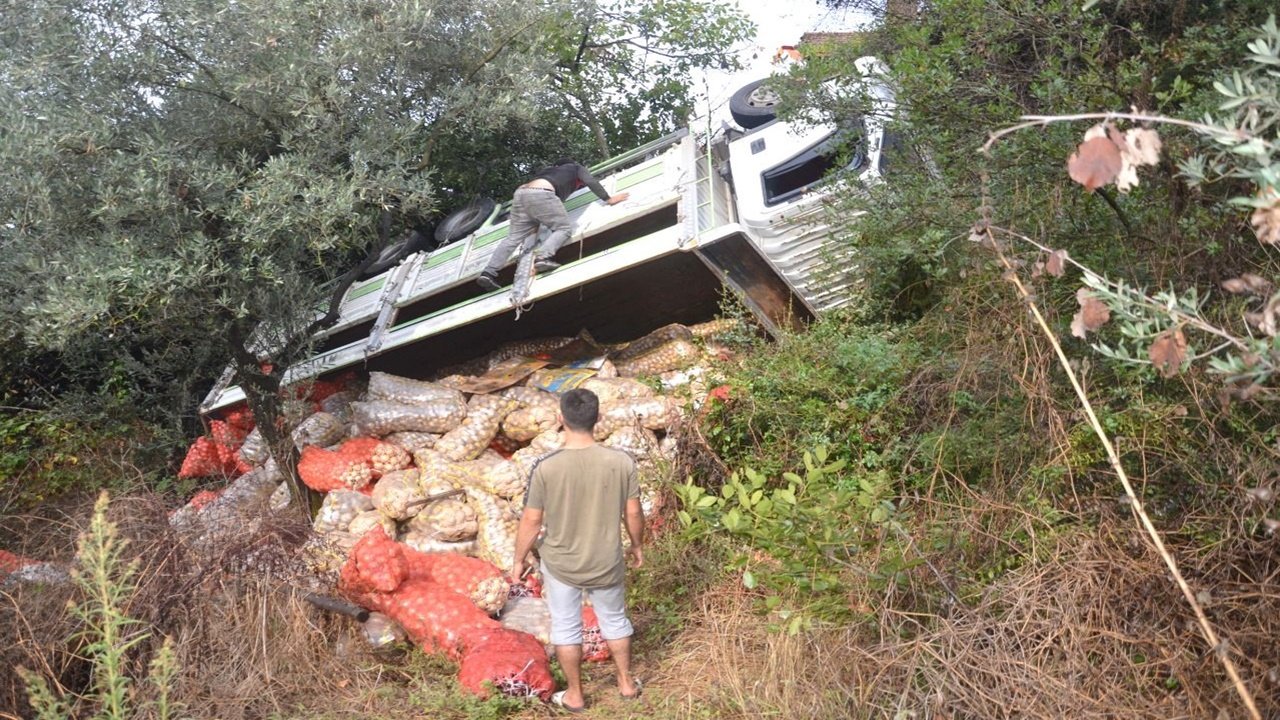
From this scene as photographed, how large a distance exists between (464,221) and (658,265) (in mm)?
3375

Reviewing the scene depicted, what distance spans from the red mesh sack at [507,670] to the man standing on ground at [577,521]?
226 mm

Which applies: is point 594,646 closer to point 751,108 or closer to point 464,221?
point 751,108

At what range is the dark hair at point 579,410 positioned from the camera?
15.9ft

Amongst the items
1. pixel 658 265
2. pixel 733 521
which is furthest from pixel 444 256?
pixel 733 521

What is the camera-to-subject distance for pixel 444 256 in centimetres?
1032

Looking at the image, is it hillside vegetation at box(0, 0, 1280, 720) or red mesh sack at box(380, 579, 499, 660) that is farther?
red mesh sack at box(380, 579, 499, 660)

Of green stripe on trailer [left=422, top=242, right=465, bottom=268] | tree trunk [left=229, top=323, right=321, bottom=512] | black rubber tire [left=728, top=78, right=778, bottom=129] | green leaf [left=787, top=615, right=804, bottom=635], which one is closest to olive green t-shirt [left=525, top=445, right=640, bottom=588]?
green leaf [left=787, top=615, right=804, bottom=635]

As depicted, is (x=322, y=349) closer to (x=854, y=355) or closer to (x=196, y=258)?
(x=196, y=258)

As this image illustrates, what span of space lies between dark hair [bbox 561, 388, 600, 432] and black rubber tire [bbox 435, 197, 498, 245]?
20.4 feet

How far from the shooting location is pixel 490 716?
16.1 ft

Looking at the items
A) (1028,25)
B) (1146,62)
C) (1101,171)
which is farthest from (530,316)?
(1101,171)

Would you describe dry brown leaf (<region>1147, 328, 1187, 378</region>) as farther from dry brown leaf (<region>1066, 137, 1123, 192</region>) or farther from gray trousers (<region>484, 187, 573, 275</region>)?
gray trousers (<region>484, 187, 573, 275</region>)

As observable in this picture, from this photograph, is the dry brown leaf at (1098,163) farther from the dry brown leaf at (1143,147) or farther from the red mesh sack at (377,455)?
the red mesh sack at (377,455)

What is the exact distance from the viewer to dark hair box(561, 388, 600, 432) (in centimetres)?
484
